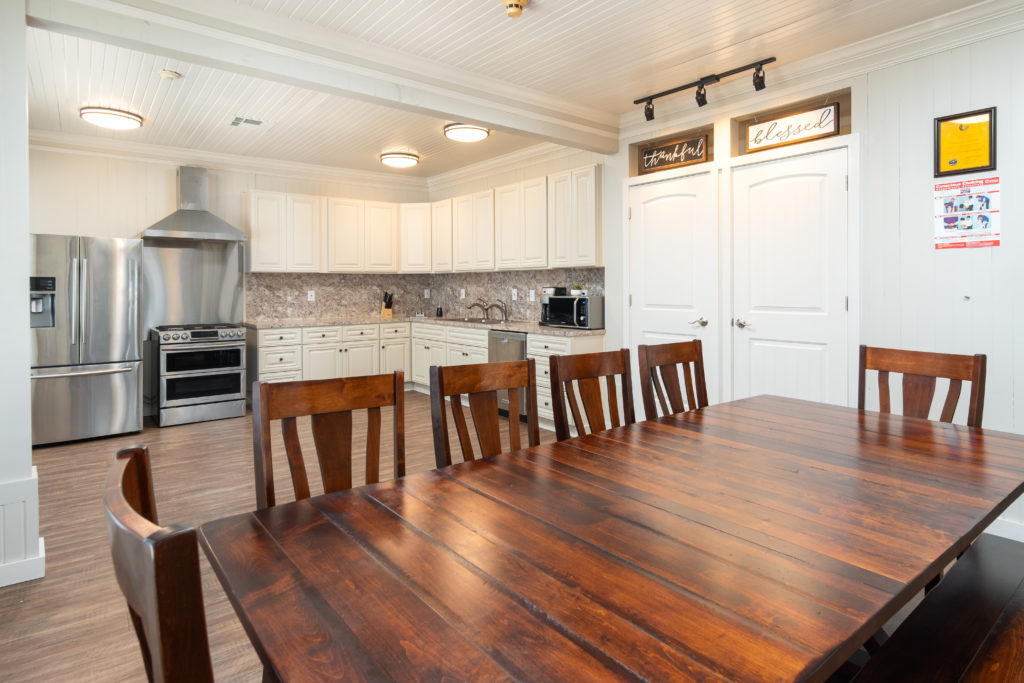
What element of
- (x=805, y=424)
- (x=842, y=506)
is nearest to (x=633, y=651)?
(x=842, y=506)

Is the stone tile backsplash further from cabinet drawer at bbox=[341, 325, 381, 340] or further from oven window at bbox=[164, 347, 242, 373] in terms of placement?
oven window at bbox=[164, 347, 242, 373]

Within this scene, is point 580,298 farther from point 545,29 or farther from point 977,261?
point 977,261

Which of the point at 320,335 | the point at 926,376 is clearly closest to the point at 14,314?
the point at 926,376

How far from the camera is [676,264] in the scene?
4.39 meters

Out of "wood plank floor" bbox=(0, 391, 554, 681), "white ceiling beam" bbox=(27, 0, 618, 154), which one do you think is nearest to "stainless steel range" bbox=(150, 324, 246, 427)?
"wood plank floor" bbox=(0, 391, 554, 681)

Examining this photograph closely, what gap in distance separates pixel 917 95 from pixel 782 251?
108 centimetres

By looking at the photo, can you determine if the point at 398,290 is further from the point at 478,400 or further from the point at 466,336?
the point at 478,400

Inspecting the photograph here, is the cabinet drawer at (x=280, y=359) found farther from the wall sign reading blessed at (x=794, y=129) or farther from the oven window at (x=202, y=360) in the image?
the wall sign reading blessed at (x=794, y=129)

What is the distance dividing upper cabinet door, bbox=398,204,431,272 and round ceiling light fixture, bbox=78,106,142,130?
2.89 meters

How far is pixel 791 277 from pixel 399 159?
3933mm

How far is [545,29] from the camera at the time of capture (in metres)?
3.13

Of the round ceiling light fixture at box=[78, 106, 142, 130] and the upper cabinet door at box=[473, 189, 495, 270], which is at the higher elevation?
the round ceiling light fixture at box=[78, 106, 142, 130]

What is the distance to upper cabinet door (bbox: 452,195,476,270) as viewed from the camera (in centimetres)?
629

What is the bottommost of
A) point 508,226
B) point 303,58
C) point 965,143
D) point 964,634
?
point 964,634
